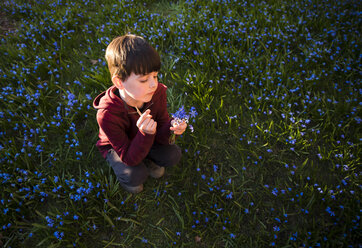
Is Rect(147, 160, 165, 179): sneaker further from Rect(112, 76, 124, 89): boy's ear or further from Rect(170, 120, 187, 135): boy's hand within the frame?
Rect(112, 76, 124, 89): boy's ear

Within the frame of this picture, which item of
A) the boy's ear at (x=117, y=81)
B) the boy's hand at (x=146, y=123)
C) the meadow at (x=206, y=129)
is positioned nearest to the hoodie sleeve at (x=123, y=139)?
the boy's hand at (x=146, y=123)

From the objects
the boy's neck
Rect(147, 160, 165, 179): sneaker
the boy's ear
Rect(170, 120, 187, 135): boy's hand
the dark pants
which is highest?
the boy's ear

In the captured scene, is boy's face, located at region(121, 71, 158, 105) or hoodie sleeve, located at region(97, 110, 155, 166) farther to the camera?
hoodie sleeve, located at region(97, 110, 155, 166)

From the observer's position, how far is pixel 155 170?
2.97 meters

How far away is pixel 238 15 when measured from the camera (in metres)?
4.51

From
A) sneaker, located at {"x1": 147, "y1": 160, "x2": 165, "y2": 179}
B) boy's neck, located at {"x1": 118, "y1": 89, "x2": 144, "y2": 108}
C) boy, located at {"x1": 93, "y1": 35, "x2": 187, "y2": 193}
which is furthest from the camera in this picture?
sneaker, located at {"x1": 147, "y1": 160, "x2": 165, "y2": 179}

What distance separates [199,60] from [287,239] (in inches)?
107

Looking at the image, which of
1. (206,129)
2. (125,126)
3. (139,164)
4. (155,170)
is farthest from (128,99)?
(206,129)

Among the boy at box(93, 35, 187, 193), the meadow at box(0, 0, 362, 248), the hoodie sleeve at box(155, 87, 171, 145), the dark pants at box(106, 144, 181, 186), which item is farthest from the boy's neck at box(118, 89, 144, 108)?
the meadow at box(0, 0, 362, 248)

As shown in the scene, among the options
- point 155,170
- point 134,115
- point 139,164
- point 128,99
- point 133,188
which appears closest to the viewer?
point 128,99

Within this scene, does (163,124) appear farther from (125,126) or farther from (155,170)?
(155,170)

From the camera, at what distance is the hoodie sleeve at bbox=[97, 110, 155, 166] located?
7.43 ft

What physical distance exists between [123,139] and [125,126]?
161 mm

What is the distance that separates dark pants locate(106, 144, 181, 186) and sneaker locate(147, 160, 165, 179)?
0.11 meters
